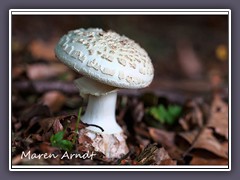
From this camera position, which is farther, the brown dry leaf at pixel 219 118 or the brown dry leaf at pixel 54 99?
the brown dry leaf at pixel 54 99

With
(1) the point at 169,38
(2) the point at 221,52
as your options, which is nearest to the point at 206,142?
(2) the point at 221,52

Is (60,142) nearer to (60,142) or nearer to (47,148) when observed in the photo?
(60,142)

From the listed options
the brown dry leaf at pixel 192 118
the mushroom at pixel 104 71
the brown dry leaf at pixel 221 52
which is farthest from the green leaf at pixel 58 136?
the brown dry leaf at pixel 221 52

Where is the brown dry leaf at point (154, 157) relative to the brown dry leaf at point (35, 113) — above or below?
below

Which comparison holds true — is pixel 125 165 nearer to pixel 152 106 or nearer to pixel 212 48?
pixel 152 106

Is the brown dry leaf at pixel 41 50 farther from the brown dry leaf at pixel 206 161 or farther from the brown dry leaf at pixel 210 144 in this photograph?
the brown dry leaf at pixel 206 161
